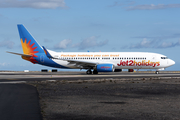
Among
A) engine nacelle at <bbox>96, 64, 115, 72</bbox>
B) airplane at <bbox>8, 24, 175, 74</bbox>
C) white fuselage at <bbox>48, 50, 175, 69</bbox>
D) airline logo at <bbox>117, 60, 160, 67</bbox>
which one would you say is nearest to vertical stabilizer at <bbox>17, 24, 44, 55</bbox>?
airplane at <bbox>8, 24, 175, 74</bbox>

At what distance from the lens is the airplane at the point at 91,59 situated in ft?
163

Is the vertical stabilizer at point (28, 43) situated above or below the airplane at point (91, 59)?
above

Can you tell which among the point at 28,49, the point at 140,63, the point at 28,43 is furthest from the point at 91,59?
the point at 28,43

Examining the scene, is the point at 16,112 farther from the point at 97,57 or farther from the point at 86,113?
the point at 97,57

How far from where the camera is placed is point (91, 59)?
5191 cm

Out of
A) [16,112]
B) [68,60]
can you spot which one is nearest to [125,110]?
[16,112]

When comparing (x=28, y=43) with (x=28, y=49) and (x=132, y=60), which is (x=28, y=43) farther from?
(x=132, y=60)

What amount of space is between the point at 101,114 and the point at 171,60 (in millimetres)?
43920

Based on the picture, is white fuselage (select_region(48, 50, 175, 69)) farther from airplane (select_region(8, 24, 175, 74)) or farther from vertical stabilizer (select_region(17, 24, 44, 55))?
vertical stabilizer (select_region(17, 24, 44, 55))

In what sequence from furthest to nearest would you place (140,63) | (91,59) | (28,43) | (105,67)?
(28,43)
(91,59)
(140,63)
(105,67)

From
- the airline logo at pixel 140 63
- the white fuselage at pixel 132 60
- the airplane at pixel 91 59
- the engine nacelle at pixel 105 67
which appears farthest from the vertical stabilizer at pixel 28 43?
the airline logo at pixel 140 63

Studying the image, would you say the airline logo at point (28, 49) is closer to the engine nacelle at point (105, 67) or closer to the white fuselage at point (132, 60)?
the white fuselage at point (132, 60)

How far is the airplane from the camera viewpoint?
163ft

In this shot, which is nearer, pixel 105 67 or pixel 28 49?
pixel 105 67
